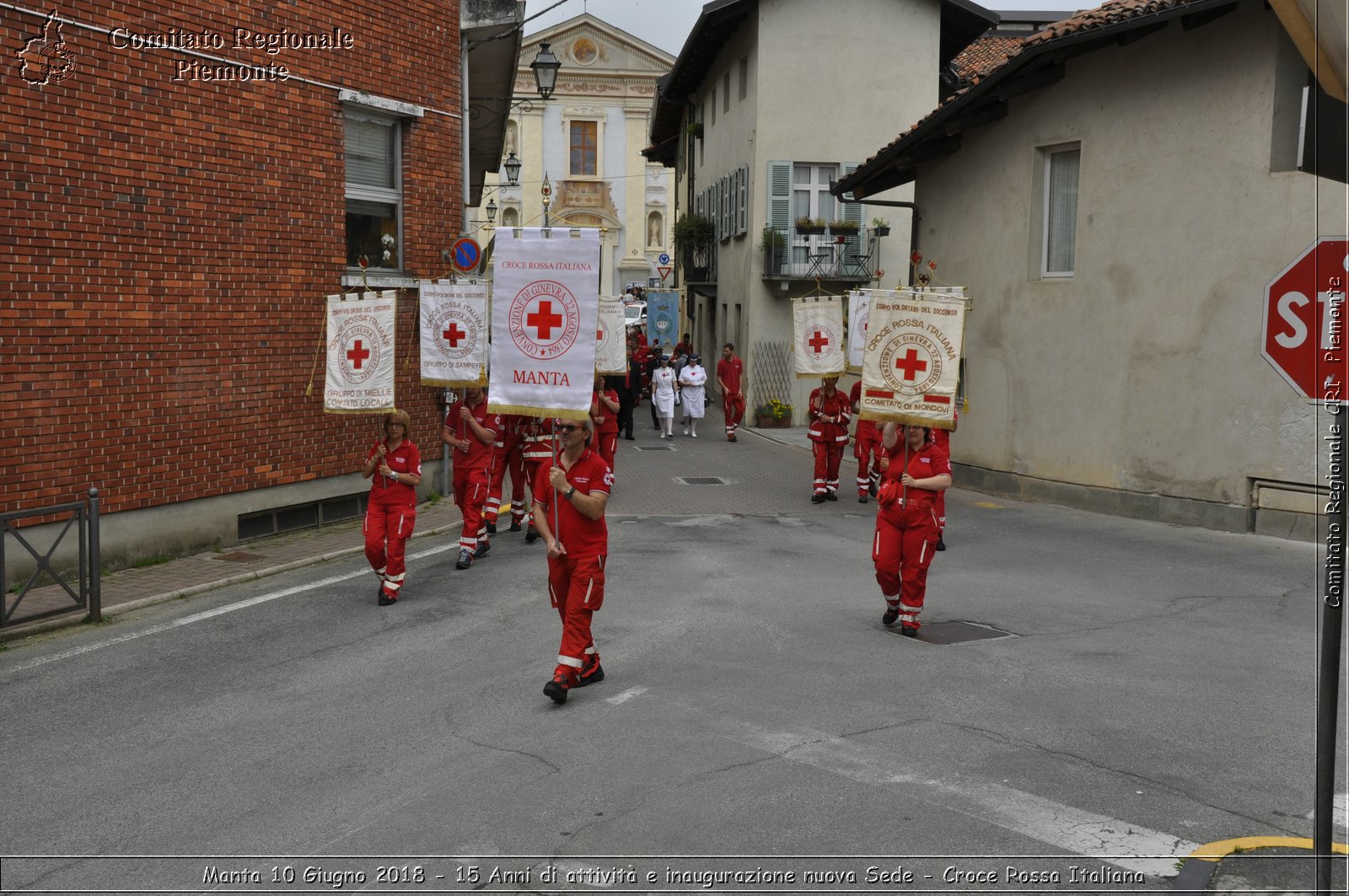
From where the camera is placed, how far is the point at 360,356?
11.4 m

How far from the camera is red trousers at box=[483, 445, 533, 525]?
12.9 m

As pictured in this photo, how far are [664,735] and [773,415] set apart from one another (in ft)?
74.2

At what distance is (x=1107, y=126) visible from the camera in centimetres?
1634

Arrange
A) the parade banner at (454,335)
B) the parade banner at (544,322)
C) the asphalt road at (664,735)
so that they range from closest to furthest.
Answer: the asphalt road at (664,735)
the parade banner at (544,322)
the parade banner at (454,335)

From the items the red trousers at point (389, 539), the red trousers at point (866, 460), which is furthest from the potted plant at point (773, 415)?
the red trousers at point (389, 539)

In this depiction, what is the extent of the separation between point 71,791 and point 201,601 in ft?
14.8

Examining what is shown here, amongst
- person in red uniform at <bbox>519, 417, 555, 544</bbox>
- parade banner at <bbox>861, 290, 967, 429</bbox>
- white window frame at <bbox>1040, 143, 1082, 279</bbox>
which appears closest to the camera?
parade banner at <bbox>861, 290, 967, 429</bbox>

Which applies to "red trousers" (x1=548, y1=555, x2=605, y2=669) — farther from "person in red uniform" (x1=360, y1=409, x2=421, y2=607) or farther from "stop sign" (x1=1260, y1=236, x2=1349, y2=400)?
"stop sign" (x1=1260, y1=236, x2=1349, y2=400)

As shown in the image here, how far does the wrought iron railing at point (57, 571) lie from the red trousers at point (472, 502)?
10.8 feet

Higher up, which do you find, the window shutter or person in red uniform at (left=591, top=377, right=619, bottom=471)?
the window shutter

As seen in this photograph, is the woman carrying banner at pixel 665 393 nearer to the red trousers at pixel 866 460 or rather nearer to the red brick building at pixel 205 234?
the red trousers at pixel 866 460

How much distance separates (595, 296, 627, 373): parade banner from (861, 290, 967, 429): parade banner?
19.9ft

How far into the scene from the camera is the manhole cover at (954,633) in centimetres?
921

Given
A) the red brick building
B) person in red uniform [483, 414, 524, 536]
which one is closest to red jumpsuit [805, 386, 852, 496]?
person in red uniform [483, 414, 524, 536]
